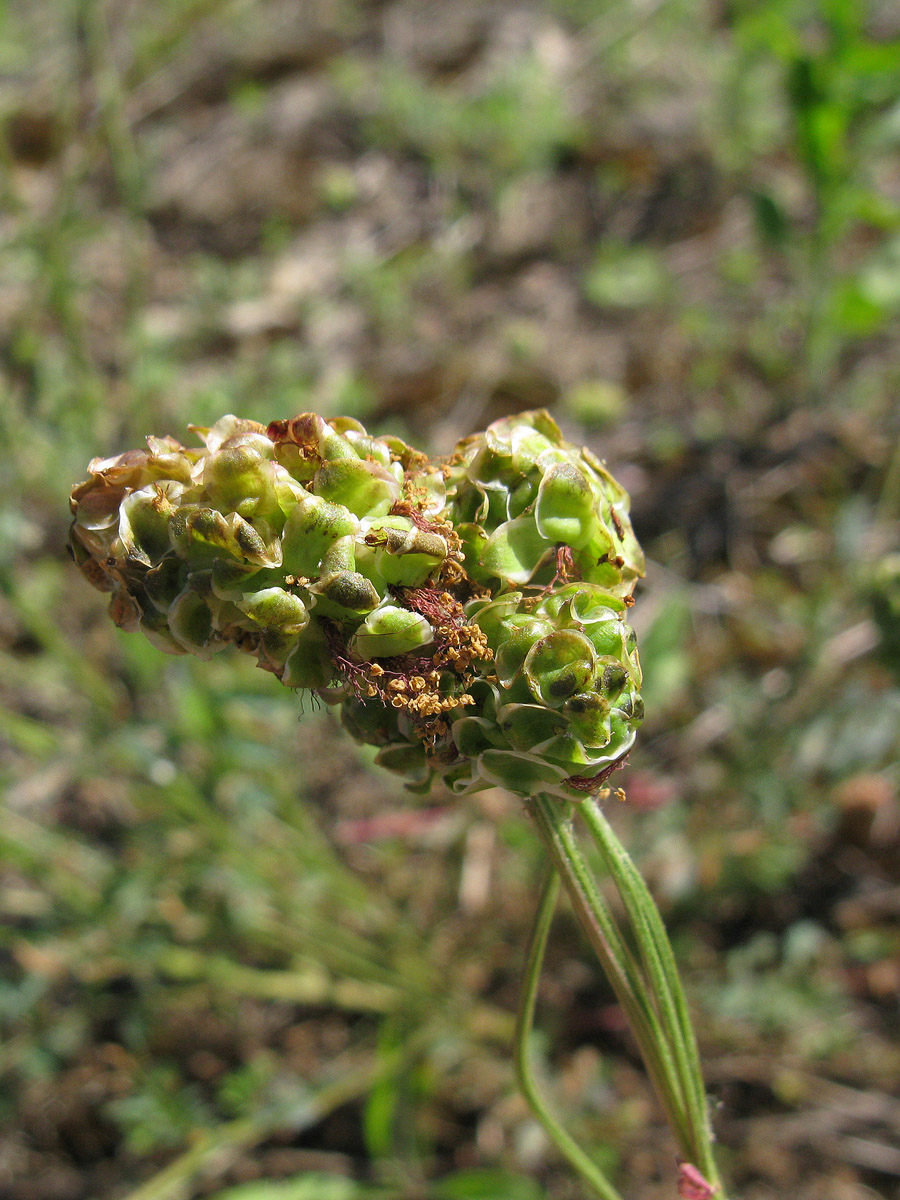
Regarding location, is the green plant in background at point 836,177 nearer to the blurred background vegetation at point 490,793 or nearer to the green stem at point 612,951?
the blurred background vegetation at point 490,793

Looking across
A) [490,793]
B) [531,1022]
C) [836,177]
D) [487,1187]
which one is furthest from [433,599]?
[836,177]

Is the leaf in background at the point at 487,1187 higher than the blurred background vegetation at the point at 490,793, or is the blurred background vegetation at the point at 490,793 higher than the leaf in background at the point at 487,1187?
the blurred background vegetation at the point at 490,793

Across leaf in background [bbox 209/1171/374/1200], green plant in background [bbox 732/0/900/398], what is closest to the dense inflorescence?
leaf in background [bbox 209/1171/374/1200]

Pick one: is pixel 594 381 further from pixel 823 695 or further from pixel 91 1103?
pixel 91 1103

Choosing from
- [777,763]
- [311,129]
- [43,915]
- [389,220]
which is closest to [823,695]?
[777,763]

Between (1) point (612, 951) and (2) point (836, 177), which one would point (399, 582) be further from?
(2) point (836, 177)

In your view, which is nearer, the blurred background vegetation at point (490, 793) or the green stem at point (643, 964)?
the green stem at point (643, 964)

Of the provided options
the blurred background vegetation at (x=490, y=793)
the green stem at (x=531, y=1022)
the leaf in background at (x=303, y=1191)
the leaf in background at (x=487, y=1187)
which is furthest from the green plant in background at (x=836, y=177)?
the leaf in background at (x=303, y=1191)

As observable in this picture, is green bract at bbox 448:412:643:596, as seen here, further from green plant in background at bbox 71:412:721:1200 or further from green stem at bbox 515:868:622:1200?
green stem at bbox 515:868:622:1200
